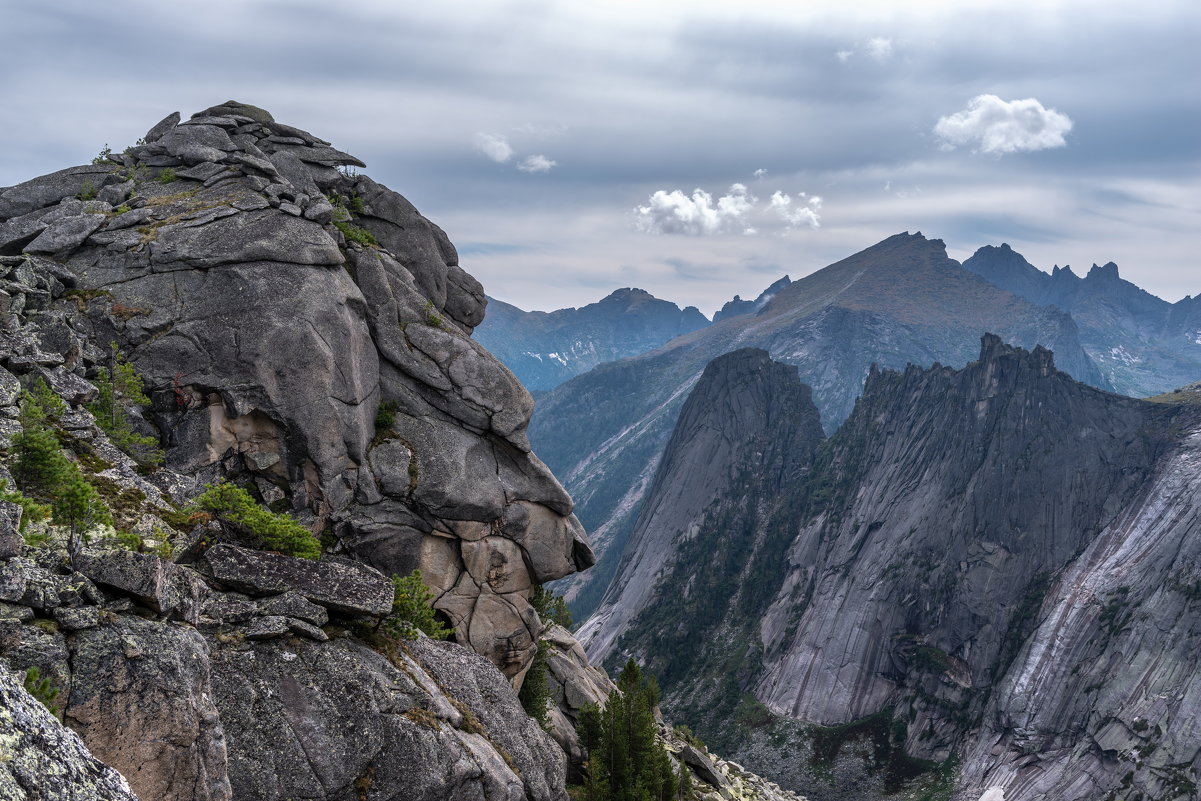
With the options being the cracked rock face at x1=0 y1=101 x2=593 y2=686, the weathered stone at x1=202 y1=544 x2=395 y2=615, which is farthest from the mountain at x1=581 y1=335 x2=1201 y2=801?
the weathered stone at x1=202 y1=544 x2=395 y2=615

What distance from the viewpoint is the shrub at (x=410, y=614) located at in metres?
29.9

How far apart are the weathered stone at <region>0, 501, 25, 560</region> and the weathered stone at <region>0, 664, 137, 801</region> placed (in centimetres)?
579

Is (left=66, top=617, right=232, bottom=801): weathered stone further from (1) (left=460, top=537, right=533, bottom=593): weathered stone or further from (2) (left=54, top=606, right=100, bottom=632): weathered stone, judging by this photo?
(1) (left=460, top=537, right=533, bottom=593): weathered stone

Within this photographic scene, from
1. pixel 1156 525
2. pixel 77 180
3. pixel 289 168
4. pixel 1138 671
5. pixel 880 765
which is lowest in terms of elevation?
pixel 880 765

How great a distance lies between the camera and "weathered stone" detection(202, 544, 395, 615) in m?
25.8

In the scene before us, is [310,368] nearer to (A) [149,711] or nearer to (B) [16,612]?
(B) [16,612]

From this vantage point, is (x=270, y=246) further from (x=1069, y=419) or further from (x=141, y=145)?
(x=1069, y=419)

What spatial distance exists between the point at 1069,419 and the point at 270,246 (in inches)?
7972

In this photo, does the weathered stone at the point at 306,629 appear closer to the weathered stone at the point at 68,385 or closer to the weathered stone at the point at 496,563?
the weathered stone at the point at 68,385

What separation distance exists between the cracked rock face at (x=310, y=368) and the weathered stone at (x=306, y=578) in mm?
8925

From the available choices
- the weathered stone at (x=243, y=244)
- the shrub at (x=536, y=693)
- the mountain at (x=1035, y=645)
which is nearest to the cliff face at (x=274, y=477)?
the weathered stone at (x=243, y=244)

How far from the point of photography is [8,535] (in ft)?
62.3

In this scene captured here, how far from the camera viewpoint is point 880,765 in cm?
16312

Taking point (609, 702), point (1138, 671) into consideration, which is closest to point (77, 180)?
point (609, 702)
